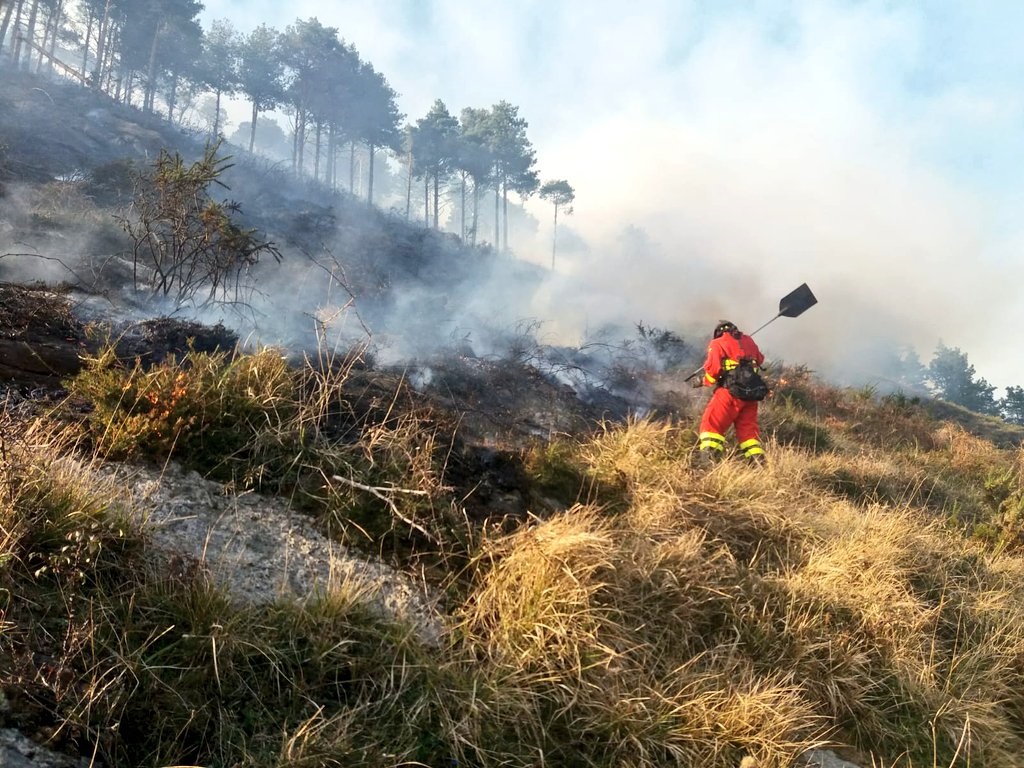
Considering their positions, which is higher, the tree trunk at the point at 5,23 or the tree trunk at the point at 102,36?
the tree trunk at the point at 102,36

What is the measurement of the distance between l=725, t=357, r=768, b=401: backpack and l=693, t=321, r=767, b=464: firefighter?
10mm

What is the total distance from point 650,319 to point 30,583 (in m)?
18.5

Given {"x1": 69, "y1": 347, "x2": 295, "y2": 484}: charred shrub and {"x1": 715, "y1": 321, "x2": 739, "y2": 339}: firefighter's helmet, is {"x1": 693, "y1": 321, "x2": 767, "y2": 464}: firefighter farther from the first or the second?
{"x1": 69, "y1": 347, "x2": 295, "y2": 484}: charred shrub

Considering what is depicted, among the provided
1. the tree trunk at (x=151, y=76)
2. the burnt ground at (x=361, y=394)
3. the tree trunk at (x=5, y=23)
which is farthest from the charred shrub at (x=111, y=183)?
the tree trunk at (x=151, y=76)

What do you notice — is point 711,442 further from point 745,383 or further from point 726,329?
point 726,329

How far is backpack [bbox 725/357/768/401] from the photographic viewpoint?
640 centimetres

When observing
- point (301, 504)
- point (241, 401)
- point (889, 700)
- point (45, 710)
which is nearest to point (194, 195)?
point (241, 401)

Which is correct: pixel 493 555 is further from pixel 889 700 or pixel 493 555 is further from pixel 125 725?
pixel 889 700

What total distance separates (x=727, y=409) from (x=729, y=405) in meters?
0.04

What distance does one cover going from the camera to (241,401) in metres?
3.87

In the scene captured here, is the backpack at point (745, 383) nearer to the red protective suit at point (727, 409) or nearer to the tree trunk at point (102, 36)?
the red protective suit at point (727, 409)

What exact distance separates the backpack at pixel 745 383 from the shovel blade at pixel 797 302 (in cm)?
215

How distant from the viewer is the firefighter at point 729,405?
245 inches

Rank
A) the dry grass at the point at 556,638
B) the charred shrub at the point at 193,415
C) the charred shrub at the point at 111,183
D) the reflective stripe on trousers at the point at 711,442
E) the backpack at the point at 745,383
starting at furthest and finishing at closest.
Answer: the charred shrub at the point at 111,183
the backpack at the point at 745,383
the reflective stripe on trousers at the point at 711,442
the charred shrub at the point at 193,415
the dry grass at the point at 556,638
